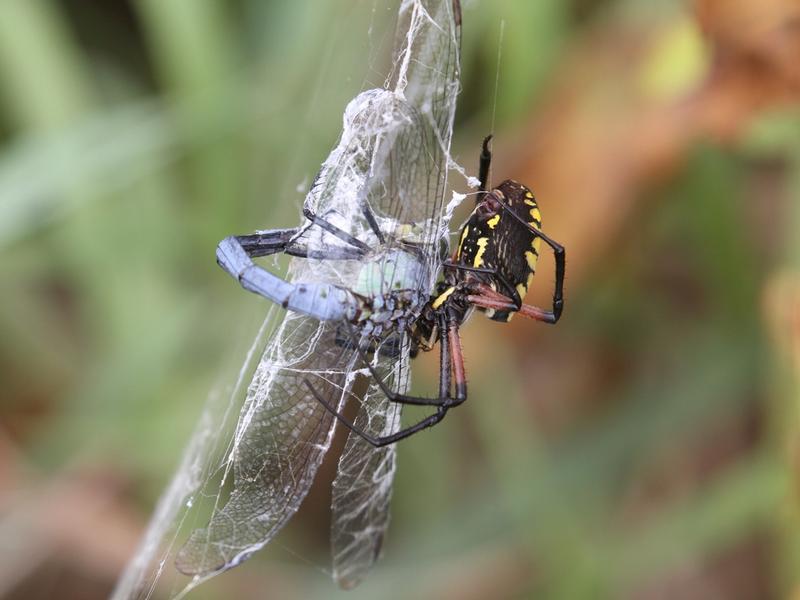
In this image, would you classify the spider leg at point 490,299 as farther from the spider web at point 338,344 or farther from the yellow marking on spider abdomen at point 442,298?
the spider web at point 338,344

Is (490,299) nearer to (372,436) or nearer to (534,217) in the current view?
(534,217)

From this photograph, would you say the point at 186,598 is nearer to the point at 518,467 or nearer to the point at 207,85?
the point at 518,467

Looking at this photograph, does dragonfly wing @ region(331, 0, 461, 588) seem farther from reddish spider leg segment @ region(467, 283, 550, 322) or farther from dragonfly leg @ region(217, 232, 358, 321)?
reddish spider leg segment @ region(467, 283, 550, 322)

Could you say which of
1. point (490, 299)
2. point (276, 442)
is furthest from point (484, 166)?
point (276, 442)

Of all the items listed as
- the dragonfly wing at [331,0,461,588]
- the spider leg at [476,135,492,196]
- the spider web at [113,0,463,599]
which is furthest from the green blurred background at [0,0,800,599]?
the dragonfly wing at [331,0,461,588]

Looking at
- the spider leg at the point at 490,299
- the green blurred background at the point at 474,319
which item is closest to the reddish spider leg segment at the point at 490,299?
the spider leg at the point at 490,299

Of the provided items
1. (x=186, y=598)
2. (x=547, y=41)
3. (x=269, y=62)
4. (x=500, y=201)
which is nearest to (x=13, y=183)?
(x=269, y=62)
